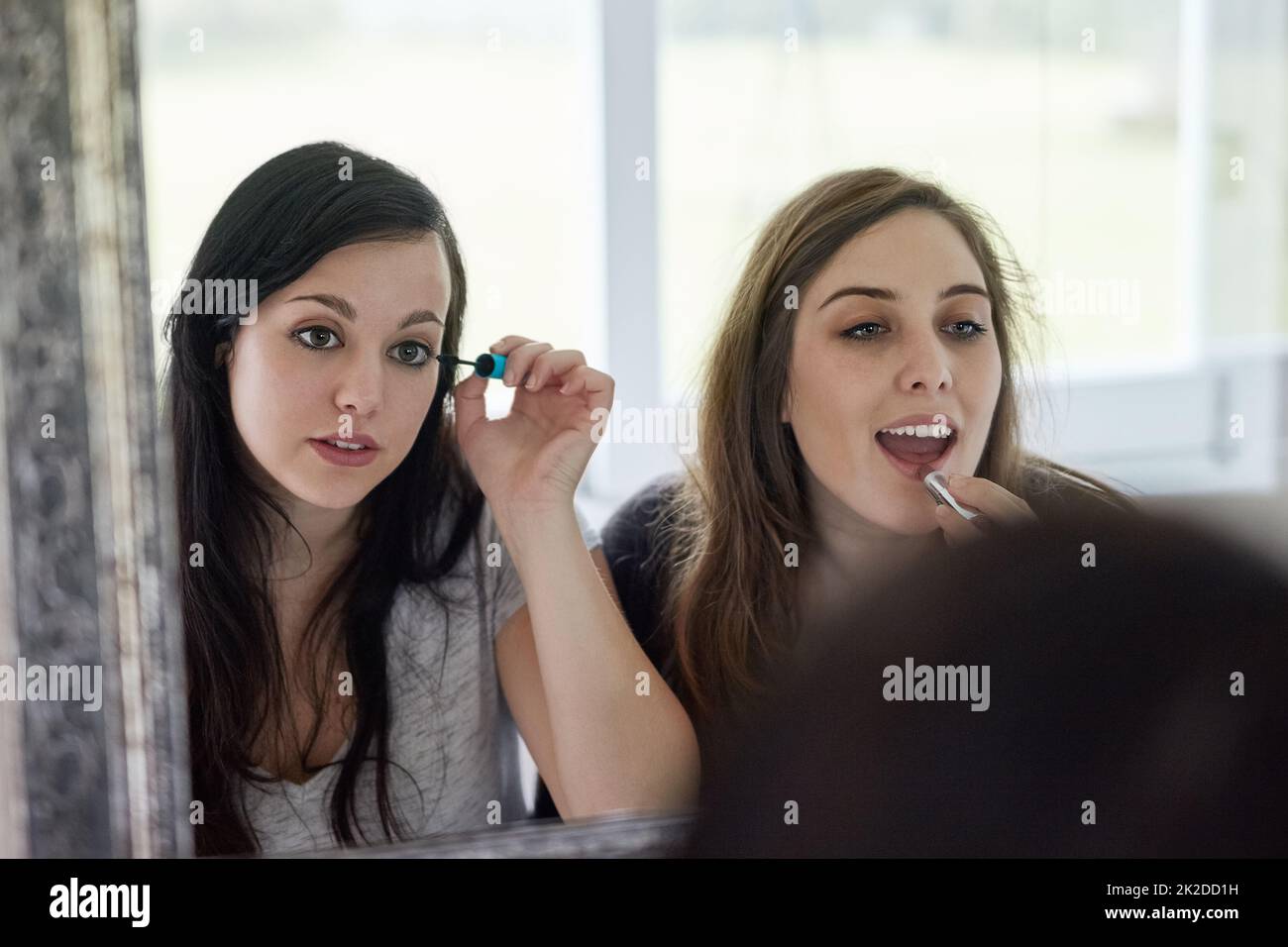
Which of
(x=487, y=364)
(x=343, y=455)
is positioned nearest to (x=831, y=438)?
(x=487, y=364)

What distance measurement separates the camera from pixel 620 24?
972mm

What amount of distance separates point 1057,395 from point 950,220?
0.17 metres

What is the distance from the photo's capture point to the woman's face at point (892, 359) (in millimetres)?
949

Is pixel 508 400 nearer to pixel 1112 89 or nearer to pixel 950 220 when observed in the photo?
pixel 950 220

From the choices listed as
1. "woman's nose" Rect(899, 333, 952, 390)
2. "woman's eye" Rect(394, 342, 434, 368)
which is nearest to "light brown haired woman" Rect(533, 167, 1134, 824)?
"woman's nose" Rect(899, 333, 952, 390)

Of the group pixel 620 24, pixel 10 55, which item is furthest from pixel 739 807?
pixel 10 55

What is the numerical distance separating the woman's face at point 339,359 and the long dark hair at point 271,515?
0.04ft

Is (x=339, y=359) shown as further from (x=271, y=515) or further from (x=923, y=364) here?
(x=923, y=364)

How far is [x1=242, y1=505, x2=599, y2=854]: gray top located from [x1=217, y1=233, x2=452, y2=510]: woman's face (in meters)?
0.12

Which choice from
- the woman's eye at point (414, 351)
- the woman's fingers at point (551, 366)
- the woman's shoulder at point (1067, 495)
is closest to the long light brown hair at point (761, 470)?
the woman's shoulder at point (1067, 495)

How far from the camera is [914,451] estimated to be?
0.96 metres

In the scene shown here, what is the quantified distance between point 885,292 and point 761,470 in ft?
0.57

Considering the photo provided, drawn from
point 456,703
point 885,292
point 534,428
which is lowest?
point 456,703

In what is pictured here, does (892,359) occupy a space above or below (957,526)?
above
